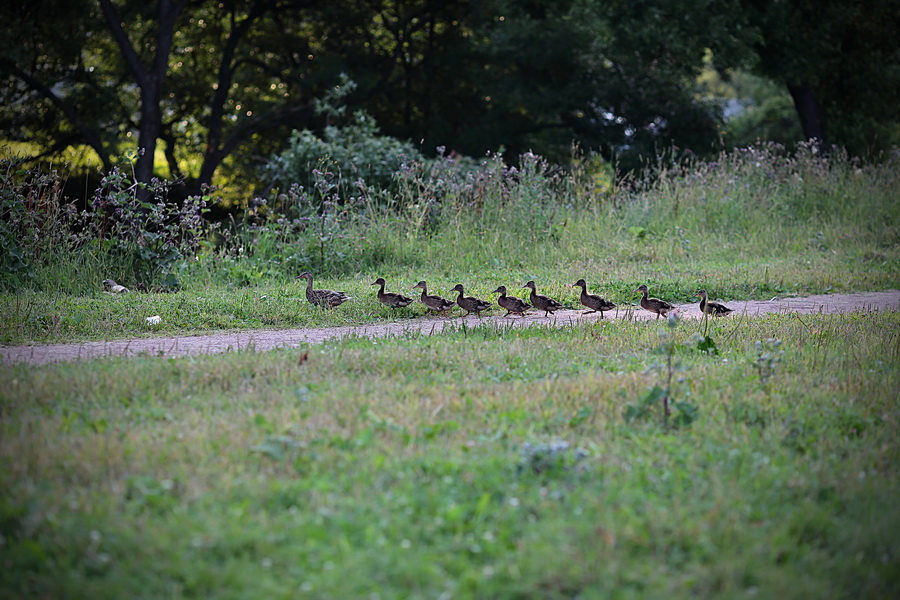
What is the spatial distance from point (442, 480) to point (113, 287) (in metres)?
7.29

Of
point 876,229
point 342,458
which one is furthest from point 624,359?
point 876,229

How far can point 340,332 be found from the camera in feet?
26.8

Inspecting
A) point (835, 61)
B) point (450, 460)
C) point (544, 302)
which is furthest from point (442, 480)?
point (835, 61)

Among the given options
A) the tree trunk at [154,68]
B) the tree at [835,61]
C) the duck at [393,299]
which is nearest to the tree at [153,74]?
the tree trunk at [154,68]

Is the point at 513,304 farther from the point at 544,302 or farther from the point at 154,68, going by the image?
the point at 154,68

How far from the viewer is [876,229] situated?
14758 millimetres

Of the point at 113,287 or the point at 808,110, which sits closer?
the point at 113,287

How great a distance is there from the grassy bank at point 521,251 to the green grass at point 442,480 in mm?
2702

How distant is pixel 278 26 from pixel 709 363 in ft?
91.5

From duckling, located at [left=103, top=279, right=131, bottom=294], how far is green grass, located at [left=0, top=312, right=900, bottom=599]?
13.0 ft

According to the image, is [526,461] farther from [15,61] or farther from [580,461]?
[15,61]

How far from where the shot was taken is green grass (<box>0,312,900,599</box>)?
11.2 ft

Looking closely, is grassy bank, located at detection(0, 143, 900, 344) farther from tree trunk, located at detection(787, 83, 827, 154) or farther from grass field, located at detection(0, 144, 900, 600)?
tree trunk, located at detection(787, 83, 827, 154)

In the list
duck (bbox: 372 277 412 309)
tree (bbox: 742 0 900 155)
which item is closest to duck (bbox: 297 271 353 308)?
duck (bbox: 372 277 412 309)
